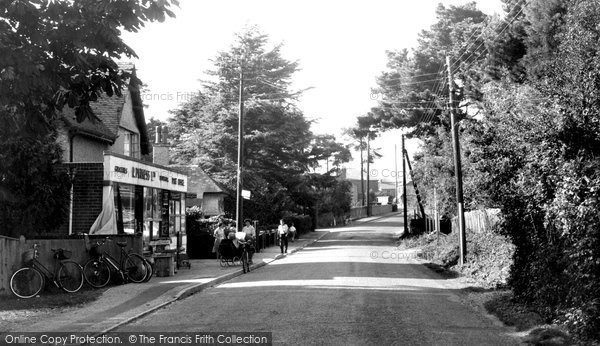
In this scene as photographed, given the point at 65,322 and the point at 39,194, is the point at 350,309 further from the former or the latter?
the point at 39,194

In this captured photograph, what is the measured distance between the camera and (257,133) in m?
44.7

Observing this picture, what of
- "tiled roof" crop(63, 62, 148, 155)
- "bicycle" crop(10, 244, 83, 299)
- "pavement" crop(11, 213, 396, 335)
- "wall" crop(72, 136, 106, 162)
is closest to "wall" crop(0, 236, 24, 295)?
"bicycle" crop(10, 244, 83, 299)

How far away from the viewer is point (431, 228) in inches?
1677

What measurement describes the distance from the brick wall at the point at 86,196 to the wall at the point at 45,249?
1540 millimetres

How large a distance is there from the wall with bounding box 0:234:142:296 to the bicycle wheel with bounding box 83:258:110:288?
18.4 inches

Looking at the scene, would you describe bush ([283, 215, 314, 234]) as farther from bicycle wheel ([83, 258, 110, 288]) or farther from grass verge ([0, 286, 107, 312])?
grass verge ([0, 286, 107, 312])

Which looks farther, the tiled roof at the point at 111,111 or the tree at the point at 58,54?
the tiled roof at the point at 111,111

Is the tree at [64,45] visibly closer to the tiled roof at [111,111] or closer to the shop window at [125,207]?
the shop window at [125,207]

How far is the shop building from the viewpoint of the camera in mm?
18469

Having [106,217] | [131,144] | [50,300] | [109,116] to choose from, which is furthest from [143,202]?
[50,300]

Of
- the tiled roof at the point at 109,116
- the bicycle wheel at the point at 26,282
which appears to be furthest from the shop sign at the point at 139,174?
the bicycle wheel at the point at 26,282

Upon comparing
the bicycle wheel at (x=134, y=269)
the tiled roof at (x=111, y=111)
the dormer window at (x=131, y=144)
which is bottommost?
the bicycle wheel at (x=134, y=269)

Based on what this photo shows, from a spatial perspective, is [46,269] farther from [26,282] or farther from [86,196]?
[86,196]

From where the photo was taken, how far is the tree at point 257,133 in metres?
45.1
